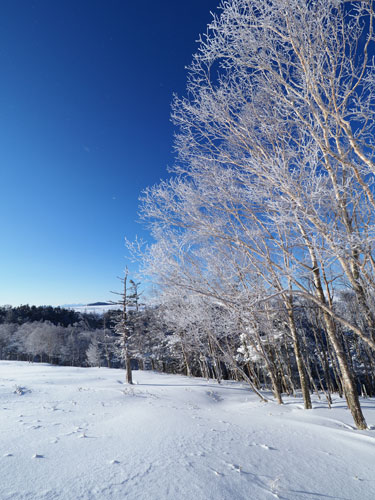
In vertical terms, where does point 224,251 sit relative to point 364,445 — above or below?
above

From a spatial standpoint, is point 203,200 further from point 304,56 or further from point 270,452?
point 270,452

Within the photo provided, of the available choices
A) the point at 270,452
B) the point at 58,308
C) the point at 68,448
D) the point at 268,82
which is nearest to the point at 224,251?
the point at 268,82

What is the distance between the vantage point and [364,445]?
15.5ft

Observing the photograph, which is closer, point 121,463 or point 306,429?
point 121,463

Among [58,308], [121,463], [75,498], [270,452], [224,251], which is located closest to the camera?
[75,498]

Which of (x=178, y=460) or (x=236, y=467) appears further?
(x=178, y=460)

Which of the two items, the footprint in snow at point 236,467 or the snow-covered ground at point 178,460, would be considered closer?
the snow-covered ground at point 178,460

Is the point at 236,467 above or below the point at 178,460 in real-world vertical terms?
below

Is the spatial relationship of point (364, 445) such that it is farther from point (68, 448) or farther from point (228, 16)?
point (228, 16)

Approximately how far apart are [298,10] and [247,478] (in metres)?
6.89

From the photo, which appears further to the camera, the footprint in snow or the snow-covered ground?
the footprint in snow

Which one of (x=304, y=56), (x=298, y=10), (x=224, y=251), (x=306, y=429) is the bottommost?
(x=306, y=429)

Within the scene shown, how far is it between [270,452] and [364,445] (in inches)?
80.4

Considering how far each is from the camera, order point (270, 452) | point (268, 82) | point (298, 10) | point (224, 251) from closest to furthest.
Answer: point (298, 10), point (270, 452), point (268, 82), point (224, 251)
